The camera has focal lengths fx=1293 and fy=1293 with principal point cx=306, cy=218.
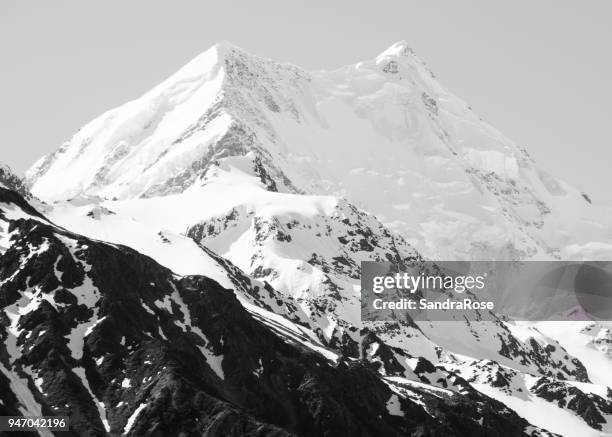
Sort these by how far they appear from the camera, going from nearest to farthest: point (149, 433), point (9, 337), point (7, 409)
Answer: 1. point (7, 409)
2. point (149, 433)
3. point (9, 337)

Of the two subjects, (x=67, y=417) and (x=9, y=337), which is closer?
(x=67, y=417)

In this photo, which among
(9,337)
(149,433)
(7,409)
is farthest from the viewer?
(9,337)

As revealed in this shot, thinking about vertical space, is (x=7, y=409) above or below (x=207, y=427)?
above

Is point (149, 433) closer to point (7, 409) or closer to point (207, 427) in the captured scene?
point (207, 427)

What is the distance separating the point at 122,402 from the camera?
192 m

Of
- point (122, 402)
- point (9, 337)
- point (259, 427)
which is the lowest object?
point (259, 427)

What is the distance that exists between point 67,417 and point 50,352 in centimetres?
1594

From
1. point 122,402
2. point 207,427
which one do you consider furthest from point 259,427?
point 122,402

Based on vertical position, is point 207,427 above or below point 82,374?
below

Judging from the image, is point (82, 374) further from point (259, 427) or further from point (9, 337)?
point (259, 427)

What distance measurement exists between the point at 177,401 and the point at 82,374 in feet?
52.3

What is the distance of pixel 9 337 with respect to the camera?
198125 mm

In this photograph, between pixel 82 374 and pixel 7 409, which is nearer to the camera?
pixel 7 409

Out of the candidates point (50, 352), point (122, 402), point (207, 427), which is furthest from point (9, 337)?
point (207, 427)
